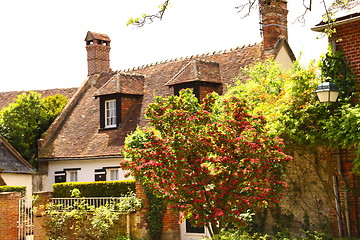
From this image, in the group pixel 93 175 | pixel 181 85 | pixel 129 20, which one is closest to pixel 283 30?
pixel 181 85

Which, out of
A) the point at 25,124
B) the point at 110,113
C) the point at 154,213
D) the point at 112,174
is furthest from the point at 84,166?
the point at 154,213

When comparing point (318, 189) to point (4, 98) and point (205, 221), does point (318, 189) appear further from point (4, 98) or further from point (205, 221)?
point (4, 98)

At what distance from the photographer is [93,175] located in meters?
27.1

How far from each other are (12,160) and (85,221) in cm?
1058

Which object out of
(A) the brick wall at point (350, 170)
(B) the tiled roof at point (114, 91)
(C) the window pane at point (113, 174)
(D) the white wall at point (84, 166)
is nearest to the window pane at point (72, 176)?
(D) the white wall at point (84, 166)

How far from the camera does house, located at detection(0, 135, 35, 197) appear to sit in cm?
2772

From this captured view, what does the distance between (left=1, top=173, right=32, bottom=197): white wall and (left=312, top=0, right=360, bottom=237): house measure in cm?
1757

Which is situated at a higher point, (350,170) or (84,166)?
(84,166)

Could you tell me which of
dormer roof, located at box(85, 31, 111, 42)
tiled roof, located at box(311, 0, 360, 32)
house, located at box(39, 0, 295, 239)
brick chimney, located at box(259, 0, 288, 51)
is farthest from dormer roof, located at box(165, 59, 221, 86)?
tiled roof, located at box(311, 0, 360, 32)

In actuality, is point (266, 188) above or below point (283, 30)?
below

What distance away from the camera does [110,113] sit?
28.4 metres

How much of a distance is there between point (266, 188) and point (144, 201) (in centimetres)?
520

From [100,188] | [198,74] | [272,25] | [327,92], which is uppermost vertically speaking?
[272,25]

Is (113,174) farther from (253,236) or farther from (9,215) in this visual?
(253,236)
